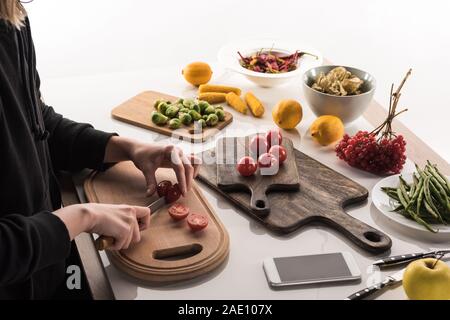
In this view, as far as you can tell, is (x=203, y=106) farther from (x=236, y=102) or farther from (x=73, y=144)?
(x=73, y=144)

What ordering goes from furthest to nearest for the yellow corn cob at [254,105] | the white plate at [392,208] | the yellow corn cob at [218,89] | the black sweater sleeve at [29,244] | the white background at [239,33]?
the white background at [239,33]
the yellow corn cob at [218,89]
the yellow corn cob at [254,105]
the white plate at [392,208]
the black sweater sleeve at [29,244]

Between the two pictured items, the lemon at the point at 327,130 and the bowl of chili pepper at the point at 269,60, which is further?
the bowl of chili pepper at the point at 269,60

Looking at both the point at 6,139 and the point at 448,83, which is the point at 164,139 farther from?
the point at 448,83

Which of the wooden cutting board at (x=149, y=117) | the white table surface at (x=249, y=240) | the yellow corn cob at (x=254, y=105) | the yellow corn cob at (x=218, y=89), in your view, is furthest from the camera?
the yellow corn cob at (x=218, y=89)

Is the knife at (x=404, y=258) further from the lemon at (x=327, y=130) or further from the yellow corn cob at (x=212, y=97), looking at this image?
the yellow corn cob at (x=212, y=97)

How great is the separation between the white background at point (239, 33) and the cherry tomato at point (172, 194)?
5.37ft

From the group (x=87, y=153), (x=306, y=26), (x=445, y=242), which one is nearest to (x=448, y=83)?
(x=306, y=26)

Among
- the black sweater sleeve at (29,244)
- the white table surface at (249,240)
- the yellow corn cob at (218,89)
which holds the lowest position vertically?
the white table surface at (249,240)

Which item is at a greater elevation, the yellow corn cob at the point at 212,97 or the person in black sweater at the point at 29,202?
the person in black sweater at the point at 29,202

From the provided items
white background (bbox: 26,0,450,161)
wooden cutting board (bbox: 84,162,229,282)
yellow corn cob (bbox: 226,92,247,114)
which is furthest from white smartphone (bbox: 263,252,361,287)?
white background (bbox: 26,0,450,161)

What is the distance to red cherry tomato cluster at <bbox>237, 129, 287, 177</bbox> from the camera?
1.31 metres

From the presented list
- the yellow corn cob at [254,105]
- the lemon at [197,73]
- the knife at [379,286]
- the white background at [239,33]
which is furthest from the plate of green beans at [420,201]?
the white background at [239,33]

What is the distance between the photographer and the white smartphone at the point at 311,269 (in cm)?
103
